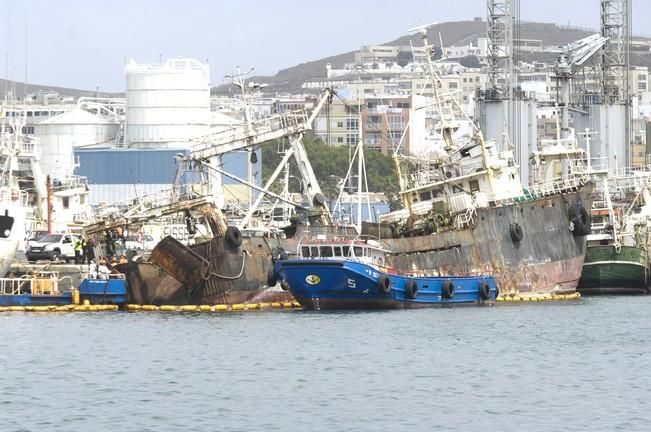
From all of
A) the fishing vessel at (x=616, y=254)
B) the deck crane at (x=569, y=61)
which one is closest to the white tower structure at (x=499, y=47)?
the deck crane at (x=569, y=61)

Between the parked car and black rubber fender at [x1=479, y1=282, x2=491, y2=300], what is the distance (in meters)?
18.6

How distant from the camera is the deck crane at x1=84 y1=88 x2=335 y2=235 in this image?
7594 cm

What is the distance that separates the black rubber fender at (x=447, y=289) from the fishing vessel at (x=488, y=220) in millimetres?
3418

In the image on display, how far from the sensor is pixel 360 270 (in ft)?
230

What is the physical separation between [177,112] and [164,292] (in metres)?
70.0

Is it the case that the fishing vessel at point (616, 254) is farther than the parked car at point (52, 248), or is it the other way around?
the fishing vessel at point (616, 254)

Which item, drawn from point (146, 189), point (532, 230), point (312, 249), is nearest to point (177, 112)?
point (146, 189)

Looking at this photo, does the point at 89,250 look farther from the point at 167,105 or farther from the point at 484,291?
the point at 167,105

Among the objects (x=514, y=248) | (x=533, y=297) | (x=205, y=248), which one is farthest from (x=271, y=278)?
(x=533, y=297)

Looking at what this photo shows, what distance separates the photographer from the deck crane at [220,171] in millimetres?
75938

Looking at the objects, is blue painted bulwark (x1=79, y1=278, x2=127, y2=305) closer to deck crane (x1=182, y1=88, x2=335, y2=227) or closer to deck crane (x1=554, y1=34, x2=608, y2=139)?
deck crane (x1=182, y1=88, x2=335, y2=227)

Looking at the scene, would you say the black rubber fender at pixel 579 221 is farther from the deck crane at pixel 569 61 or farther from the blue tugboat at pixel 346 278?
the deck crane at pixel 569 61

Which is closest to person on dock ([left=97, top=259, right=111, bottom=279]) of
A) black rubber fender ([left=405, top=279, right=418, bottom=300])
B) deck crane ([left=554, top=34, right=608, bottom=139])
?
black rubber fender ([left=405, top=279, right=418, bottom=300])

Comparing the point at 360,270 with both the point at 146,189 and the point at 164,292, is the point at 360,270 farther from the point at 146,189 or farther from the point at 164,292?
the point at 146,189
